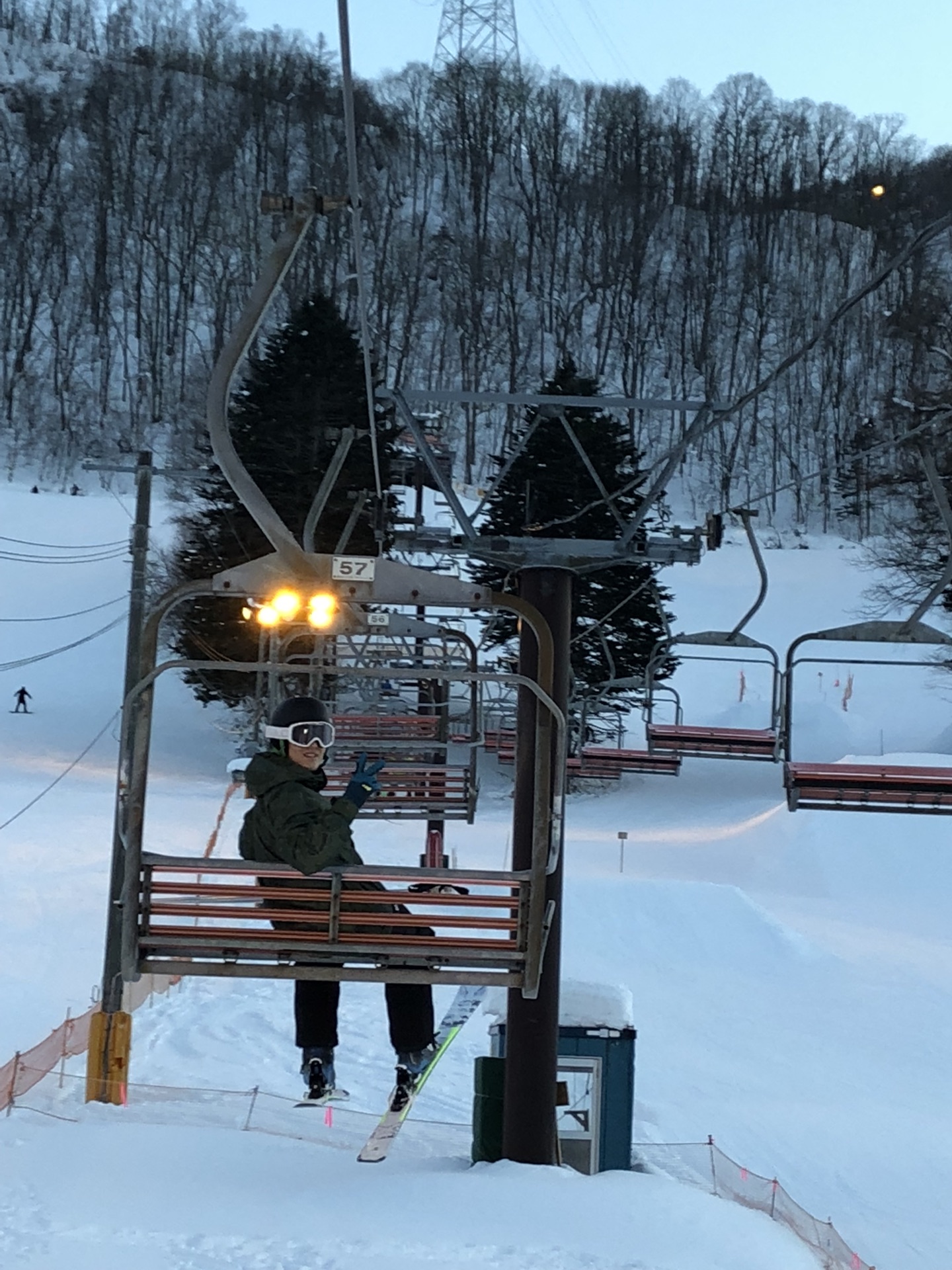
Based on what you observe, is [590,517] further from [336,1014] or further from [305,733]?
[305,733]

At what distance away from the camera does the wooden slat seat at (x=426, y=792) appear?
9172mm

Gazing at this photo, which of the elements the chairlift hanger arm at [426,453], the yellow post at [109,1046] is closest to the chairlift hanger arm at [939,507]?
the chairlift hanger arm at [426,453]

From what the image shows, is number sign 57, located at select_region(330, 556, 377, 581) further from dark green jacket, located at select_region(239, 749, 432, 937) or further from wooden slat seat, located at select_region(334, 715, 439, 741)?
wooden slat seat, located at select_region(334, 715, 439, 741)

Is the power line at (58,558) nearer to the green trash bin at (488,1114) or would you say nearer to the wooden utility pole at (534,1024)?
the green trash bin at (488,1114)

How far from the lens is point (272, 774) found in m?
4.59

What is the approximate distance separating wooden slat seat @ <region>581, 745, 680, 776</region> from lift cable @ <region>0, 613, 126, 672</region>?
1433 centimetres

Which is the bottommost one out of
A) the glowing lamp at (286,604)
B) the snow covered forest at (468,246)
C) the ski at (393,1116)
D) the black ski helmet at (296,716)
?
the ski at (393,1116)

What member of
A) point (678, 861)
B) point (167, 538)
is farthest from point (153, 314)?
point (678, 861)

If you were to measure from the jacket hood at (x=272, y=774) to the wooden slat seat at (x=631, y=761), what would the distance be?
13.8 m

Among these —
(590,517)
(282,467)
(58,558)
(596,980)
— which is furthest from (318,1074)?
(58,558)

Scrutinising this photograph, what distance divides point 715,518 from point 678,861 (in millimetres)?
12238

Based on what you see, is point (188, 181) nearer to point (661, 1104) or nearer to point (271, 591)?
point (661, 1104)

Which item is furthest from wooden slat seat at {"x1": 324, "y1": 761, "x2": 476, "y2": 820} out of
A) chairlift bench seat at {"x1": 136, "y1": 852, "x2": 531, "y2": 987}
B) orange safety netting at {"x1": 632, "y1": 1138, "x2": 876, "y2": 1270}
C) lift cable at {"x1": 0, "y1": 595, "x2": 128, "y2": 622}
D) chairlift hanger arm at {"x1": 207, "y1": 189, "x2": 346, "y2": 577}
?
lift cable at {"x1": 0, "y1": 595, "x2": 128, "y2": 622}

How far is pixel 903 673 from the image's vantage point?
107 feet
